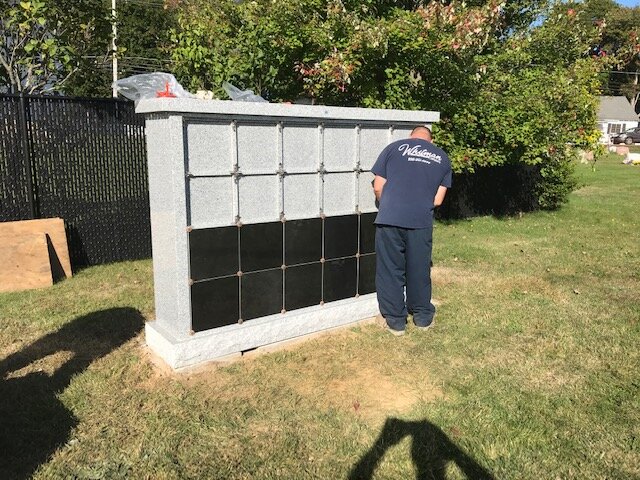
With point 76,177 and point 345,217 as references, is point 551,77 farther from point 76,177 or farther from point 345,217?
point 76,177

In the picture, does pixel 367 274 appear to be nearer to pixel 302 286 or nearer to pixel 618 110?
pixel 302 286

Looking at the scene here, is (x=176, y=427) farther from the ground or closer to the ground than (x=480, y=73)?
closer to the ground

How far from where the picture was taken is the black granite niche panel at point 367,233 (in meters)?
4.90

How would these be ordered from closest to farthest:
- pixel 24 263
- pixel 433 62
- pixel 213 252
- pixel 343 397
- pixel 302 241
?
pixel 343 397, pixel 213 252, pixel 302 241, pixel 24 263, pixel 433 62

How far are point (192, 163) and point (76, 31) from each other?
4.59 m

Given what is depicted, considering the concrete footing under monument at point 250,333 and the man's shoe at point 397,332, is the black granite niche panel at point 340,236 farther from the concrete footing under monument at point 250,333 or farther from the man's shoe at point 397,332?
the man's shoe at point 397,332

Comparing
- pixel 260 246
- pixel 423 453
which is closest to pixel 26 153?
pixel 260 246

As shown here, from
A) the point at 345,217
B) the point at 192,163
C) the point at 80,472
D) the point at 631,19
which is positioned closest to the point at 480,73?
the point at 345,217

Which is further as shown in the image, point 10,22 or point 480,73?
point 480,73

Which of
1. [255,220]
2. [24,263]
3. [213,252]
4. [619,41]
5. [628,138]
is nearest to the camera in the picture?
[213,252]

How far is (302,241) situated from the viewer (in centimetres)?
446

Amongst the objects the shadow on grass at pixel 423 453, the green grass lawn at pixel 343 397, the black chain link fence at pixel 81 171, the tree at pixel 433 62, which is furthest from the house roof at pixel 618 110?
the shadow on grass at pixel 423 453

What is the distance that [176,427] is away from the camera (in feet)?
10.5

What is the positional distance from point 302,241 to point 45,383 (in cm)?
209
